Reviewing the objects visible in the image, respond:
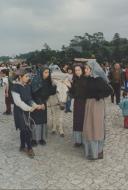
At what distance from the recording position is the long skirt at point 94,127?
8.16 meters

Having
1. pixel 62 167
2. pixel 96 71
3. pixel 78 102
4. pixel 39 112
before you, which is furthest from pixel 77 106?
pixel 62 167

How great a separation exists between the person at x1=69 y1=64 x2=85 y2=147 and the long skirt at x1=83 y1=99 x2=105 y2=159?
72cm

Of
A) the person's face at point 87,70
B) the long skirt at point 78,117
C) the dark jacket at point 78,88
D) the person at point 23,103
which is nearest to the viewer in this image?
the person at point 23,103

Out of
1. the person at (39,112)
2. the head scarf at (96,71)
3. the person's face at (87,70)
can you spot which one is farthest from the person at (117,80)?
the head scarf at (96,71)

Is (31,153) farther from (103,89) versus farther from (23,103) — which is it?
(103,89)

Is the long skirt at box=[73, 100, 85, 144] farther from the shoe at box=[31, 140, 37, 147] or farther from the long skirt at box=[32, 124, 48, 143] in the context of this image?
the shoe at box=[31, 140, 37, 147]

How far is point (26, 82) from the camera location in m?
8.62

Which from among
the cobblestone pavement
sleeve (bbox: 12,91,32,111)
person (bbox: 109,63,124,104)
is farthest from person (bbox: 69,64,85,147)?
person (bbox: 109,63,124,104)

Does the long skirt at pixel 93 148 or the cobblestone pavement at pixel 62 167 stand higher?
the long skirt at pixel 93 148

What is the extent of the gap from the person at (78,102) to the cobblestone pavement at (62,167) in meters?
0.29

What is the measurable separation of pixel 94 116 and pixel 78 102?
→ 3.18ft

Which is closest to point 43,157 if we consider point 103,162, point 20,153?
point 20,153

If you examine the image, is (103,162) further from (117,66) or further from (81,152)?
(117,66)

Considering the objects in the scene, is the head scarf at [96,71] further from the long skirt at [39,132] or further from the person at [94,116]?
the long skirt at [39,132]
